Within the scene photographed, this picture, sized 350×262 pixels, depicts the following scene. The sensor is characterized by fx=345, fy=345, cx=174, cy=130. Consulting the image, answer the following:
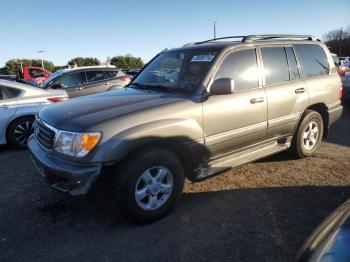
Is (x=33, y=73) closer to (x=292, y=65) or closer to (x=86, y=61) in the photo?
(x=292, y=65)

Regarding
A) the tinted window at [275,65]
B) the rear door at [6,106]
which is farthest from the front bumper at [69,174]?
the rear door at [6,106]

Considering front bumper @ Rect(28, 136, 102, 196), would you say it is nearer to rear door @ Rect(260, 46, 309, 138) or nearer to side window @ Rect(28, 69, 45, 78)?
rear door @ Rect(260, 46, 309, 138)

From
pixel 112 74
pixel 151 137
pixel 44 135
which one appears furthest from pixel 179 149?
pixel 112 74

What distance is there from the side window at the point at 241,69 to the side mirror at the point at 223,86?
0.81ft

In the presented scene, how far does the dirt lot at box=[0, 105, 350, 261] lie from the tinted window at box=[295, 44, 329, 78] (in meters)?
1.46

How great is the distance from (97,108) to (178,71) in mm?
1242

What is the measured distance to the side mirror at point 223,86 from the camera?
3.83 m

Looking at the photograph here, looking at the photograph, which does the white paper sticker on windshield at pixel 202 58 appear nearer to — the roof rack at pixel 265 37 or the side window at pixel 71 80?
the roof rack at pixel 265 37

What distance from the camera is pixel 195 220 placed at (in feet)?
12.2

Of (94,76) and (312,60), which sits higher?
(312,60)

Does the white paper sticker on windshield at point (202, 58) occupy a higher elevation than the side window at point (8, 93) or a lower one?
higher

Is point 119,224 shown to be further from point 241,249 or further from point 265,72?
point 265,72

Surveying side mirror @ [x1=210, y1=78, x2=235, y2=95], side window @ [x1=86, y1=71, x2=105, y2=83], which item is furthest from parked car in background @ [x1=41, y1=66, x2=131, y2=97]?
side mirror @ [x1=210, y1=78, x2=235, y2=95]

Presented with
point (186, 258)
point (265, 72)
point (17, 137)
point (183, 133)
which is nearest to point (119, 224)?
point (186, 258)
